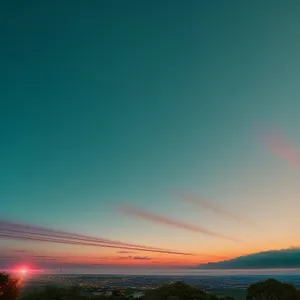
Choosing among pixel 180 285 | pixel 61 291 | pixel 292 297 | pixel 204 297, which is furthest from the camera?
pixel 61 291

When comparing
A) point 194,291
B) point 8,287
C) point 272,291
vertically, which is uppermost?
point 8,287

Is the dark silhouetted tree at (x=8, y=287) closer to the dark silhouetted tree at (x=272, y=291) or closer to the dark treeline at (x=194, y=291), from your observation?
the dark treeline at (x=194, y=291)

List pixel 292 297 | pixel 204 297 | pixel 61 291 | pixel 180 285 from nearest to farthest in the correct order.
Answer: pixel 292 297
pixel 204 297
pixel 180 285
pixel 61 291

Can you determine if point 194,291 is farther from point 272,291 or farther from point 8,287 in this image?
point 8,287

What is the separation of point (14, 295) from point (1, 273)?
5.64 m

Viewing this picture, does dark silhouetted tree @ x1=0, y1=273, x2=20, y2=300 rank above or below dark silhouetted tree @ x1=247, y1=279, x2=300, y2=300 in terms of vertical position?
above

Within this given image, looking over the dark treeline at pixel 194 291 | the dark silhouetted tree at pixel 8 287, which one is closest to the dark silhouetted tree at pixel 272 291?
the dark treeline at pixel 194 291

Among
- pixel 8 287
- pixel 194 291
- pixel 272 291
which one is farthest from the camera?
pixel 8 287

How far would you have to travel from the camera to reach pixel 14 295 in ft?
197

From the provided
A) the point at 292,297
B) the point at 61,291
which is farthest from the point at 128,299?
the point at 292,297

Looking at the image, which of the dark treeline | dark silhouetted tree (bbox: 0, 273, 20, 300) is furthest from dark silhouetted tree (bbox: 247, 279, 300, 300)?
dark silhouetted tree (bbox: 0, 273, 20, 300)

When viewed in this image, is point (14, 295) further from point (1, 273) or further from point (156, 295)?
point (156, 295)

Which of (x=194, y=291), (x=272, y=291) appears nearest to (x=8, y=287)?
(x=194, y=291)

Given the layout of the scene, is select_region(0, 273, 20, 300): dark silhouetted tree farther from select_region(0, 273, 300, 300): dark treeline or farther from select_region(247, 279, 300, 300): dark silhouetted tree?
select_region(247, 279, 300, 300): dark silhouetted tree
